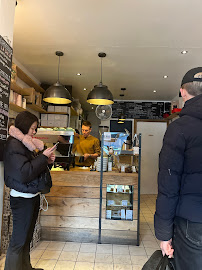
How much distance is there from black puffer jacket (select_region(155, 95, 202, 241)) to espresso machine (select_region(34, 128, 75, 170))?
2151mm

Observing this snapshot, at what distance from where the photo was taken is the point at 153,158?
6.71m

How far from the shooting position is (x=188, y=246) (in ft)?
3.32

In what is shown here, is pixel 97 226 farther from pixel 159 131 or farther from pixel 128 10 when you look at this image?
pixel 159 131

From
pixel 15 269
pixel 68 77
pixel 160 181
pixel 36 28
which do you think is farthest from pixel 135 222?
pixel 68 77

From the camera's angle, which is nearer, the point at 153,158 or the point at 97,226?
the point at 97,226

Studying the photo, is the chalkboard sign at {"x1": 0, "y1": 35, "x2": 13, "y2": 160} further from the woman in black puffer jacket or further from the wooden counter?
the wooden counter

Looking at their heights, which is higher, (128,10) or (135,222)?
(128,10)

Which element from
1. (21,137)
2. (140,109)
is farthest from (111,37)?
(140,109)

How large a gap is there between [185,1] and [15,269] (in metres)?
3.08

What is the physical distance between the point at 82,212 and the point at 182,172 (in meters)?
2.21

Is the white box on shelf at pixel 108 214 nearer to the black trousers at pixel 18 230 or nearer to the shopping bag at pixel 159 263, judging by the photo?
the black trousers at pixel 18 230

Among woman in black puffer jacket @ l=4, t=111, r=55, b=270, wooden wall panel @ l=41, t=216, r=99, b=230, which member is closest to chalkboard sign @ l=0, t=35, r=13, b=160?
woman in black puffer jacket @ l=4, t=111, r=55, b=270

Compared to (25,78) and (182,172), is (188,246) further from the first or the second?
(25,78)

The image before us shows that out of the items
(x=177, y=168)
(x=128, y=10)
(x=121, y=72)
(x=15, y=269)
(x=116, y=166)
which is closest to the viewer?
(x=177, y=168)
